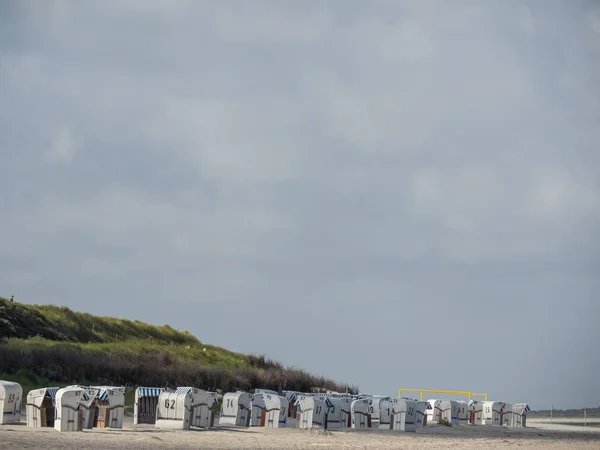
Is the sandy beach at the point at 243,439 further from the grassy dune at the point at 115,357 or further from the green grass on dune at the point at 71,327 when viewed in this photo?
the green grass on dune at the point at 71,327

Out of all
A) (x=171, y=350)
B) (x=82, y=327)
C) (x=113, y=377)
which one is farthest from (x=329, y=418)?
(x=82, y=327)

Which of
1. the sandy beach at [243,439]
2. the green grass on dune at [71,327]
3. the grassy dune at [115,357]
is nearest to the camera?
the sandy beach at [243,439]

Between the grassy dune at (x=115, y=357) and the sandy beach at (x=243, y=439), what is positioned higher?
the grassy dune at (x=115, y=357)

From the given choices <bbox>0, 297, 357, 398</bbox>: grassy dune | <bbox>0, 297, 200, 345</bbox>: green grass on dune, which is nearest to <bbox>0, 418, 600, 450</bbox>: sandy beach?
<bbox>0, 297, 357, 398</bbox>: grassy dune

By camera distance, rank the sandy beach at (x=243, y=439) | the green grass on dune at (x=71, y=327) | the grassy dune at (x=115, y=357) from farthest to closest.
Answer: the green grass on dune at (x=71, y=327), the grassy dune at (x=115, y=357), the sandy beach at (x=243, y=439)

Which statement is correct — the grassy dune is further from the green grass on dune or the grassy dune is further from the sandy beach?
the sandy beach

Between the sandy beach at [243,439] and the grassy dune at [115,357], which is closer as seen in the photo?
the sandy beach at [243,439]

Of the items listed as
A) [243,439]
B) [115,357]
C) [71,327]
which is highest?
[71,327]

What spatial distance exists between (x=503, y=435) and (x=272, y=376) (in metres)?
19.2

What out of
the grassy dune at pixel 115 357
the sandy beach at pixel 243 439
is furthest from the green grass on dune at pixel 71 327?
the sandy beach at pixel 243 439

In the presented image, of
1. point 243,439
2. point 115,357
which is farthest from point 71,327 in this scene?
point 243,439

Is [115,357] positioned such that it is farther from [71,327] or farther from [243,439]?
[243,439]

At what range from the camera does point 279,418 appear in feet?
105

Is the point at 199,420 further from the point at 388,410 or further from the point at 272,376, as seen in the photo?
the point at 272,376
